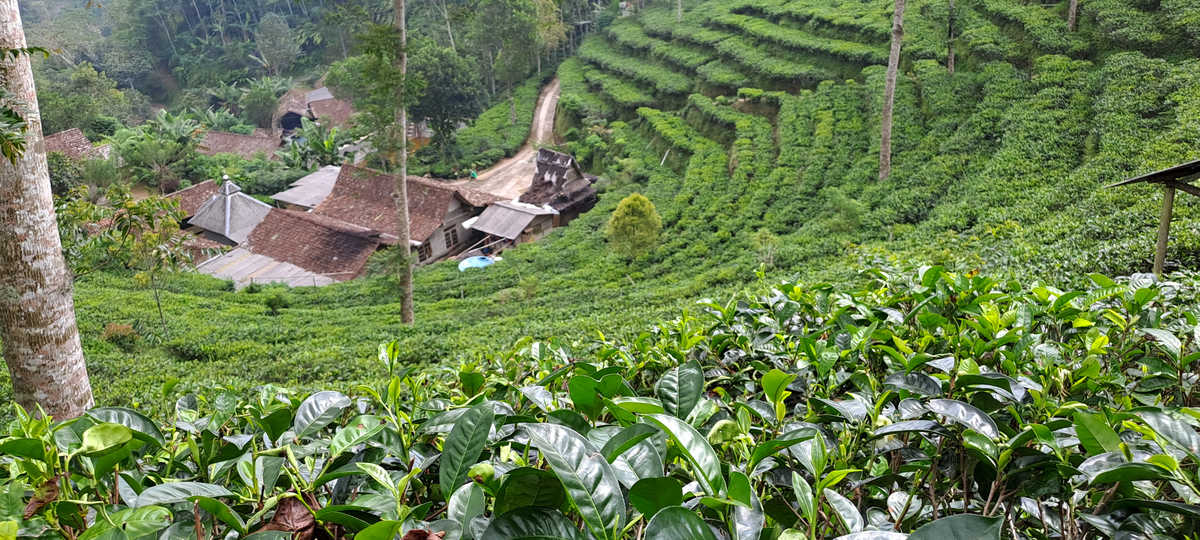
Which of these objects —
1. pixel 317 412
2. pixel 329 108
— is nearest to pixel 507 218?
pixel 317 412

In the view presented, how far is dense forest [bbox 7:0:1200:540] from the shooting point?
95 cm

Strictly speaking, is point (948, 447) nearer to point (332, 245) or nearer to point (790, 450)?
point (790, 450)

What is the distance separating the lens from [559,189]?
20.0 m

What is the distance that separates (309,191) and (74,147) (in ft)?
27.5

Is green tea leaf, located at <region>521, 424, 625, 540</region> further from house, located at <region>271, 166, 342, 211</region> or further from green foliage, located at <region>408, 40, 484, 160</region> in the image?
green foliage, located at <region>408, 40, 484, 160</region>

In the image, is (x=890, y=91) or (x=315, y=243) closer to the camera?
(x=890, y=91)

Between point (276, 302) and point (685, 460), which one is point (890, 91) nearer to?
point (276, 302)

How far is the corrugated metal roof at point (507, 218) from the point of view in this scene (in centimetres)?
1806

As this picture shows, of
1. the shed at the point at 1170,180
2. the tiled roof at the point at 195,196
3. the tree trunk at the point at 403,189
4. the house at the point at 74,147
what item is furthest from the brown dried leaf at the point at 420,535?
the house at the point at 74,147

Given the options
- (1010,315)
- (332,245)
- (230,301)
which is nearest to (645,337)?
(1010,315)

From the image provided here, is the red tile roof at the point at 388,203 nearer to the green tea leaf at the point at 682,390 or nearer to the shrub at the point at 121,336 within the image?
the shrub at the point at 121,336

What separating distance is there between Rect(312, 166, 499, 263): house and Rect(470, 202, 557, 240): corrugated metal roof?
66cm

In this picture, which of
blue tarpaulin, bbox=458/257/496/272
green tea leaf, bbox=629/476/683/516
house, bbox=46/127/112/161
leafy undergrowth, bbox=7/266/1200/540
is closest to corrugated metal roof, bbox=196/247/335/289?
blue tarpaulin, bbox=458/257/496/272

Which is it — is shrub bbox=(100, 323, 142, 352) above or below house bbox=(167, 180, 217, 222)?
above
